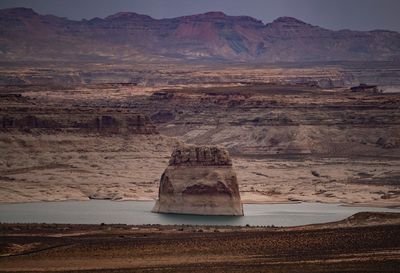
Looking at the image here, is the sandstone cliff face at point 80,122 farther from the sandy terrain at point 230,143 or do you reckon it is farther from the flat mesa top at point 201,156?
the flat mesa top at point 201,156

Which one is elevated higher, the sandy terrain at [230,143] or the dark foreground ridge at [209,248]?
the dark foreground ridge at [209,248]

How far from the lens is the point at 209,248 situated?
193 ft

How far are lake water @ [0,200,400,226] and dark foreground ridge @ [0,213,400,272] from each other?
32.9ft

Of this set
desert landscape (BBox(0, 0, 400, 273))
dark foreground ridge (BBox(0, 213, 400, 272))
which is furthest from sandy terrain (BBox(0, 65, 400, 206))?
dark foreground ridge (BBox(0, 213, 400, 272))

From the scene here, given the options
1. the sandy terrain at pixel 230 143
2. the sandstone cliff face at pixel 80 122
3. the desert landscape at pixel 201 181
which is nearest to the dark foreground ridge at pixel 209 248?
the desert landscape at pixel 201 181

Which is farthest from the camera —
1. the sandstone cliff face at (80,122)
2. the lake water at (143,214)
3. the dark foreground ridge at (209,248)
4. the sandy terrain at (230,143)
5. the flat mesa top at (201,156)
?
the sandstone cliff face at (80,122)

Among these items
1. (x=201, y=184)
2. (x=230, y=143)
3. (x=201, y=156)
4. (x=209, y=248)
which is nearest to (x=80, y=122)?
(x=201, y=156)

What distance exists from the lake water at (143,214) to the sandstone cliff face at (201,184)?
1033mm

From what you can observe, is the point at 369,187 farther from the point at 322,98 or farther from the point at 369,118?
the point at 322,98

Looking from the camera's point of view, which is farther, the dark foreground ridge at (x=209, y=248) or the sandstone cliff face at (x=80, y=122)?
the sandstone cliff face at (x=80, y=122)

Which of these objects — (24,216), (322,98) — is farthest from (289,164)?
(24,216)

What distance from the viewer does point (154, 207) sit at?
283 feet

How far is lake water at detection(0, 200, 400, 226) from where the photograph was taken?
259ft

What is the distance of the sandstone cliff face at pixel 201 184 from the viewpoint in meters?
83.0
